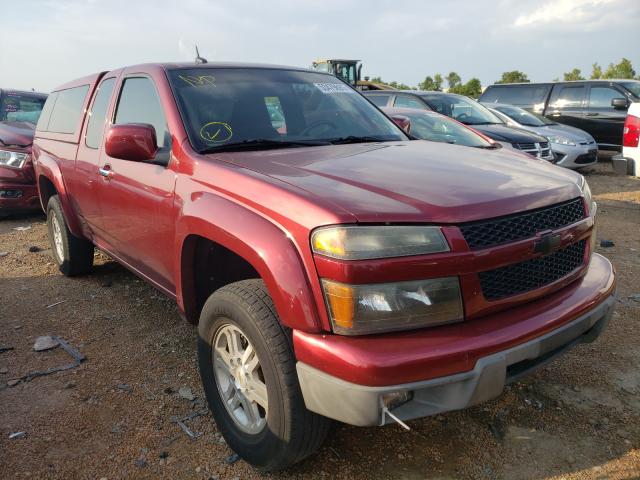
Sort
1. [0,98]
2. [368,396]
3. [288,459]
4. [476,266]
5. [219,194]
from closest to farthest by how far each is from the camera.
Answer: [368,396] → [476,266] → [288,459] → [219,194] → [0,98]

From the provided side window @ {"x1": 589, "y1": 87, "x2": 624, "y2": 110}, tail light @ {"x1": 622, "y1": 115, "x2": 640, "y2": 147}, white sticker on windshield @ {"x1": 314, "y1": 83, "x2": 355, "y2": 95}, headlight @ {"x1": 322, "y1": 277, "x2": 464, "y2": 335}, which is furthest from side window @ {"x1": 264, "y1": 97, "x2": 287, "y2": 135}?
side window @ {"x1": 589, "y1": 87, "x2": 624, "y2": 110}

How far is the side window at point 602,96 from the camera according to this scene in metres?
11.3

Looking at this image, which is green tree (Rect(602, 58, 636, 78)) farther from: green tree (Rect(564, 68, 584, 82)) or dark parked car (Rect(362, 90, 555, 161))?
dark parked car (Rect(362, 90, 555, 161))

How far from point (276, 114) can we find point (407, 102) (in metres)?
6.49

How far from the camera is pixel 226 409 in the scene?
240 centimetres

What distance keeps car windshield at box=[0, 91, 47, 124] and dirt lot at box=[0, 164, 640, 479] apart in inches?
216

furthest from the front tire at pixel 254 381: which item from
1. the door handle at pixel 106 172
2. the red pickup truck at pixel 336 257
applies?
the door handle at pixel 106 172

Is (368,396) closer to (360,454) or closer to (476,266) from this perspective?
(476,266)

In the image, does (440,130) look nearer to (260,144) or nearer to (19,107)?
(260,144)

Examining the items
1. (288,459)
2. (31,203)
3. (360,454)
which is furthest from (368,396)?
(31,203)

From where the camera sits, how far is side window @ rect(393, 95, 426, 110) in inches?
345

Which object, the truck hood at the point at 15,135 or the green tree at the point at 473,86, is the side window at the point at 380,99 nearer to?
the truck hood at the point at 15,135

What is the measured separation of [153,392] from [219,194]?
131 centimetres

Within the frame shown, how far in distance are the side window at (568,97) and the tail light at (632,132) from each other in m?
5.45
